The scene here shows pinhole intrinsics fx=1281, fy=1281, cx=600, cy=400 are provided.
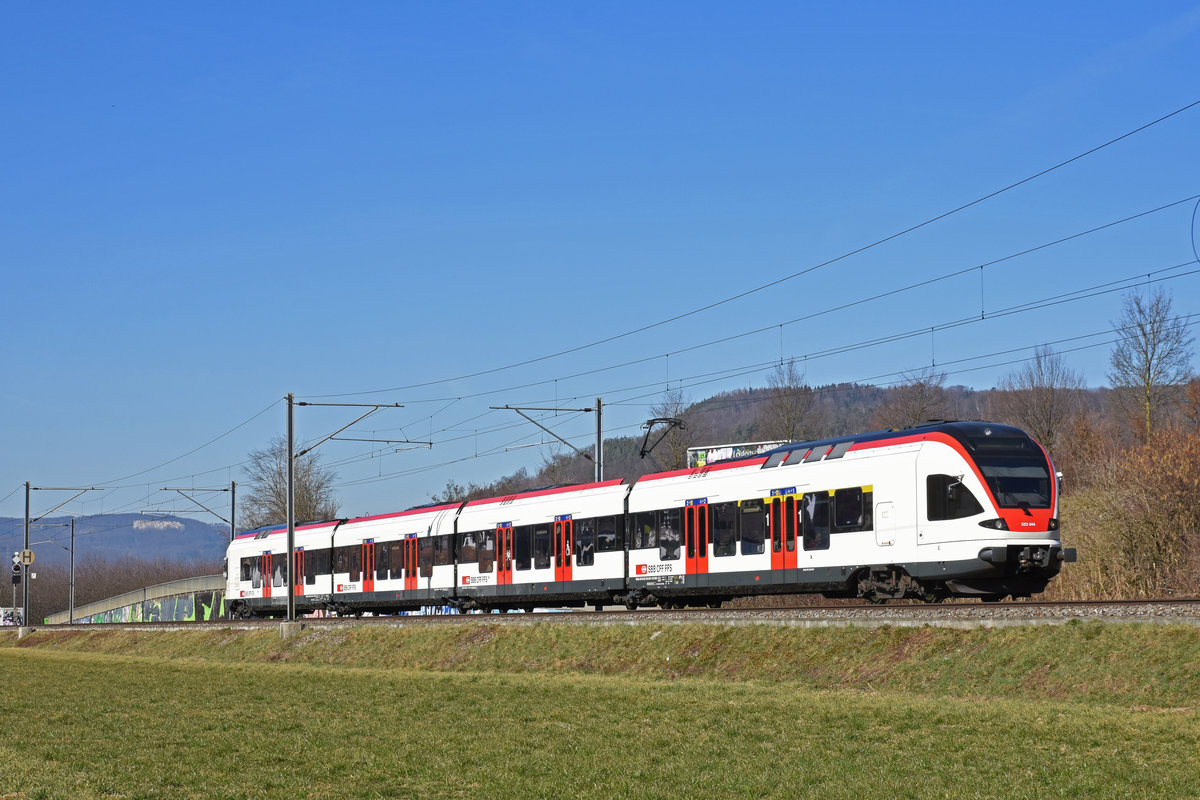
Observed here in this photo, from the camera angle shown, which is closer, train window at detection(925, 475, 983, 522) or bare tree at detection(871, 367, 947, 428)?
train window at detection(925, 475, 983, 522)

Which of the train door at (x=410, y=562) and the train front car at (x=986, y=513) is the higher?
the train front car at (x=986, y=513)

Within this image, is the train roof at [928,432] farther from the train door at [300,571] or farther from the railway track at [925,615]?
the train door at [300,571]

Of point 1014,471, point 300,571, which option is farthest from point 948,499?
point 300,571

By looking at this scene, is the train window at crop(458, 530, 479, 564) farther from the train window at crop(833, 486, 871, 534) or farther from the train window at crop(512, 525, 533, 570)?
the train window at crop(833, 486, 871, 534)

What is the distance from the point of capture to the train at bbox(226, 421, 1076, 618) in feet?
88.7

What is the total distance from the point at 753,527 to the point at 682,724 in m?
14.3

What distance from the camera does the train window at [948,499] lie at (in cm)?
2689

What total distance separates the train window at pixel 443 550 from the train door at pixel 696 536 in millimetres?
14362

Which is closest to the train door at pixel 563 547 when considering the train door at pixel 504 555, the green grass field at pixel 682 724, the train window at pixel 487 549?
the train door at pixel 504 555

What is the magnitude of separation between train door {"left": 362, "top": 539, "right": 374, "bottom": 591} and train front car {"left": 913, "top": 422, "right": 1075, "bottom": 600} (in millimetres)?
29360

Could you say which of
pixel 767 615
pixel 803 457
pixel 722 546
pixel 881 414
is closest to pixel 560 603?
pixel 722 546

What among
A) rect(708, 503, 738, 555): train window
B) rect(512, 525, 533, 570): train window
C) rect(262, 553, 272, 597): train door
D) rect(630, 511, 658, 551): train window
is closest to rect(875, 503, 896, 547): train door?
rect(708, 503, 738, 555): train window

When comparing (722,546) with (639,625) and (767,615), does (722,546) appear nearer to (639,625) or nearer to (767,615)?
(639,625)

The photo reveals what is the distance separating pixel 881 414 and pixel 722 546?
88270 millimetres
